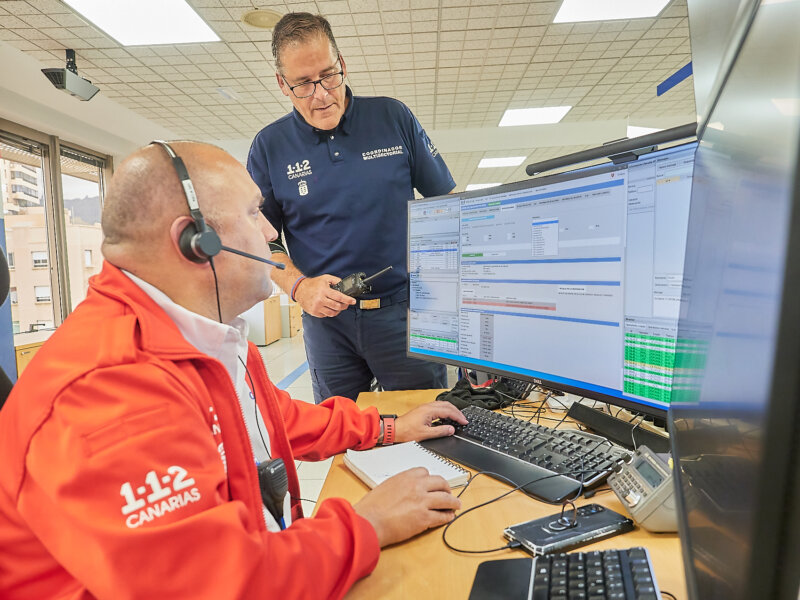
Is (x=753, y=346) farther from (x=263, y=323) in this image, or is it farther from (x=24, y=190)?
(x=263, y=323)

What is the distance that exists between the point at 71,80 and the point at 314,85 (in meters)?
4.04

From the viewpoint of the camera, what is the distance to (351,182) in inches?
65.4

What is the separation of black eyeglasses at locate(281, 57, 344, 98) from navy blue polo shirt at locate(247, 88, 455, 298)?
117 mm

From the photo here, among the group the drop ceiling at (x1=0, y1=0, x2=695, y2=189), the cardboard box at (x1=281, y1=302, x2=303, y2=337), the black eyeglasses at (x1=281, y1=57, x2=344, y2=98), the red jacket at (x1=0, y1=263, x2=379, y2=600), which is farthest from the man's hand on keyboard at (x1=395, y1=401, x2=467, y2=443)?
the cardboard box at (x1=281, y1=302, x2=303, y2=337)

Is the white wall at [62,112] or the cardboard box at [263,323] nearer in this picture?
the white wall at [62,112]

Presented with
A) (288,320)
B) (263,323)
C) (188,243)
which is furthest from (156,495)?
(288,320)

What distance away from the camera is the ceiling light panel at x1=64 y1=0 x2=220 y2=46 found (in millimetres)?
3818

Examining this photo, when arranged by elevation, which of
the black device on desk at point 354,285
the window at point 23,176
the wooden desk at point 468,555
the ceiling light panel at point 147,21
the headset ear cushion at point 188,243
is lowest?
the wooden desk at point 468,555

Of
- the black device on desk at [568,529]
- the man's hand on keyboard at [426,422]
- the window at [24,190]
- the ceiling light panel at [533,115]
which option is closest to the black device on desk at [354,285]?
the man's hand on keyboard at [426,422]

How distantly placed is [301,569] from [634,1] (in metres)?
5.05

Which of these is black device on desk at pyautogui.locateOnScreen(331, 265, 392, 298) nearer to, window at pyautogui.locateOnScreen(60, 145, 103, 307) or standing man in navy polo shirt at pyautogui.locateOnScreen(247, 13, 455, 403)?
standing man in navy polo shirt at pyautogui.locateOnScreen(247, 13, 455, 403)

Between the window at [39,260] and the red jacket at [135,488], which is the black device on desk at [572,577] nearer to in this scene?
the red jacket at [135,488]

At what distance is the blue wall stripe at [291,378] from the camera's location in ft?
16.5

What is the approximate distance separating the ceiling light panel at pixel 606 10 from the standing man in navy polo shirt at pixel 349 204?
3.40 metres
